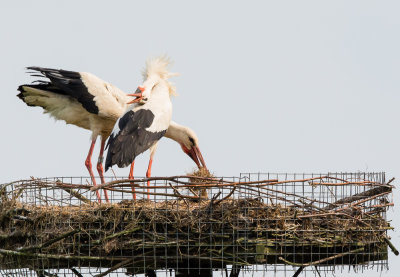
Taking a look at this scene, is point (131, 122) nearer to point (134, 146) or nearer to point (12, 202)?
point (134, 146)

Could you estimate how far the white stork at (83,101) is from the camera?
1288cm

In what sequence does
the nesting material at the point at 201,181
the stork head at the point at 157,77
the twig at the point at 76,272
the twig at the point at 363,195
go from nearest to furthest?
the nesting material at the point at 201,181 < the twig at the point at 76,272 < the twig at the point at 363,195 < the stork head at the point at 157,77

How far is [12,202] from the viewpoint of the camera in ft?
30.7

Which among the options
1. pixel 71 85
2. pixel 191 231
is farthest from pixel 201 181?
pixel 71 85

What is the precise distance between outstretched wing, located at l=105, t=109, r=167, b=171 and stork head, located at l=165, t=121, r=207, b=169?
102cm

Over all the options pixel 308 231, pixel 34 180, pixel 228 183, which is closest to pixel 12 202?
pixel 34 180

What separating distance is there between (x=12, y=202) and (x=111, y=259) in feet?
4.45

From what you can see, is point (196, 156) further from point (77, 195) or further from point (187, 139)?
point (77, 195)

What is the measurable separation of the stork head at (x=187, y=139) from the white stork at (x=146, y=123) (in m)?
0.54

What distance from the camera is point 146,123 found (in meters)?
11.4

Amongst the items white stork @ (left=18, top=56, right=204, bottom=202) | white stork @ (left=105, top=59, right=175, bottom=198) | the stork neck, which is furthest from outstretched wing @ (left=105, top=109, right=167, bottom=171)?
white stork @ (left=18, top=56, right=204, bottom=202)

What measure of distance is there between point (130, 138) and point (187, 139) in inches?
71.6

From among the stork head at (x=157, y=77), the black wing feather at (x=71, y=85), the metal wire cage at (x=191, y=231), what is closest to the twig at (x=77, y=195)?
the metal wire cage at (x=191, y=231)

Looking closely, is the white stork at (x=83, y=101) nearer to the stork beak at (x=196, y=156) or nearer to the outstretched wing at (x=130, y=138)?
the stork beak at (x=196, y=156)
